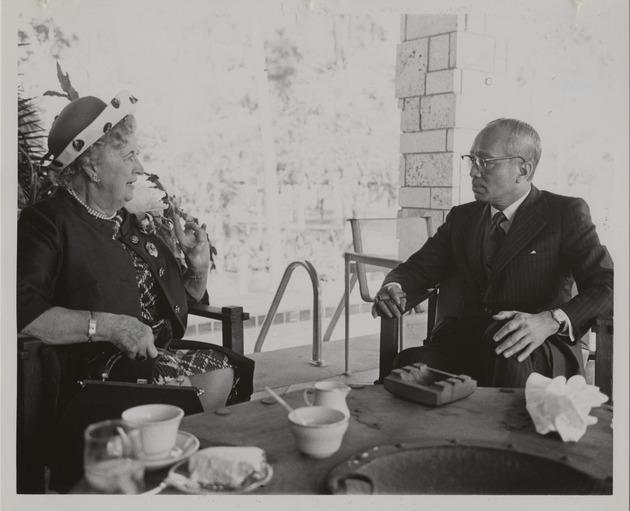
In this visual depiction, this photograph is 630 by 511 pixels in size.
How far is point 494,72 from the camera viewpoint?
2.47m

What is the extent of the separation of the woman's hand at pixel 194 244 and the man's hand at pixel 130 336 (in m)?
0.37

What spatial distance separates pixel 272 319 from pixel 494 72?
1.28 meters

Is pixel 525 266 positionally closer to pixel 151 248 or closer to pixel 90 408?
pixel 151 248

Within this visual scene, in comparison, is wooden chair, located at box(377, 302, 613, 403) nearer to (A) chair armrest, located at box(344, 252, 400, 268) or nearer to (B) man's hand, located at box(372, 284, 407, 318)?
(B) man's hand, located at box(372, 284, 407, 318)

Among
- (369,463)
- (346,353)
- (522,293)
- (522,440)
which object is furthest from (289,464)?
(346,353)

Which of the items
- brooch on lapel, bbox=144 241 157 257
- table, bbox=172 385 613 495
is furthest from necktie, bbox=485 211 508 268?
brooch on lapel, bbox=144 241 157 257

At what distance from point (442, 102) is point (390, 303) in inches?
37.7

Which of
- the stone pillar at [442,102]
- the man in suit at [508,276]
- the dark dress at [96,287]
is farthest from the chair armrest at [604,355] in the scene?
the dark dress at [96,287]

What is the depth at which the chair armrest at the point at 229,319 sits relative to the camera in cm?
239

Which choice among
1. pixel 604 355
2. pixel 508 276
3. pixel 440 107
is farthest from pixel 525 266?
pixel 440 107

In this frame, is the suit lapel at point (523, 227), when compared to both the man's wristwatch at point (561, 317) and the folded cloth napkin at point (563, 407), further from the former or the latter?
the folded cloth napkin at point (563, 407)

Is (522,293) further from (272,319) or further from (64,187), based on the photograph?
(64,187)

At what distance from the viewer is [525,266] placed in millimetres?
2426

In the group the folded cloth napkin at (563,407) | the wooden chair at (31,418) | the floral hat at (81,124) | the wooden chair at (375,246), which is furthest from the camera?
the wooden chair at (375,246)
